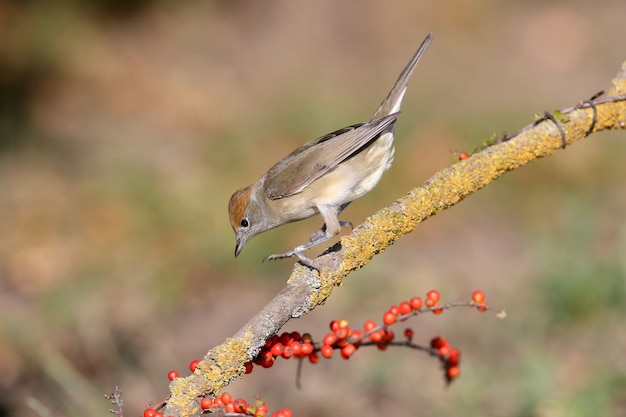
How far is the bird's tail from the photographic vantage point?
416cm

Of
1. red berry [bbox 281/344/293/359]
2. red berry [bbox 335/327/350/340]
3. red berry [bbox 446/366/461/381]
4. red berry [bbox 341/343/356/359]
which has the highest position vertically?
red berry [bbox 281/344/293/359]

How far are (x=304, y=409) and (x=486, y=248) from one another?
9.96ft

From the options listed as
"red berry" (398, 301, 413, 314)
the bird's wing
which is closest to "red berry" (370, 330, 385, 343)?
"red berry" (398, 301, 413, 314)

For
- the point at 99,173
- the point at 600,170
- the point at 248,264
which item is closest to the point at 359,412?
the point at 248,264

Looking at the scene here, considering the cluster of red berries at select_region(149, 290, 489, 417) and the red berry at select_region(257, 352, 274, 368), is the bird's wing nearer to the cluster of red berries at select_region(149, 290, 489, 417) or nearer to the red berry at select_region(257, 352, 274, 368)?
the cluster of red berries at select_region(149, 290, 489, 417)

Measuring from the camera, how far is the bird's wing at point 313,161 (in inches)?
164

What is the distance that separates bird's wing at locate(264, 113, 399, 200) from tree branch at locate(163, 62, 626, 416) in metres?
0.89

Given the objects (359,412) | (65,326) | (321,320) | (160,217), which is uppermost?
(160,217)

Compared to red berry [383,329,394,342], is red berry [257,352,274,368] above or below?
above

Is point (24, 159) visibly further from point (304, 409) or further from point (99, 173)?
point (304, 409)

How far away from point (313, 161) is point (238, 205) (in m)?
0.46

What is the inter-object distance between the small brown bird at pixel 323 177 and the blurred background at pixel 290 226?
4.83 feet

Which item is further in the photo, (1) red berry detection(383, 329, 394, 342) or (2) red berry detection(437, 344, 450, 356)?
(2) red berry detection(437, 344, 450, 356)

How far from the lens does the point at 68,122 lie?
10.1 m
